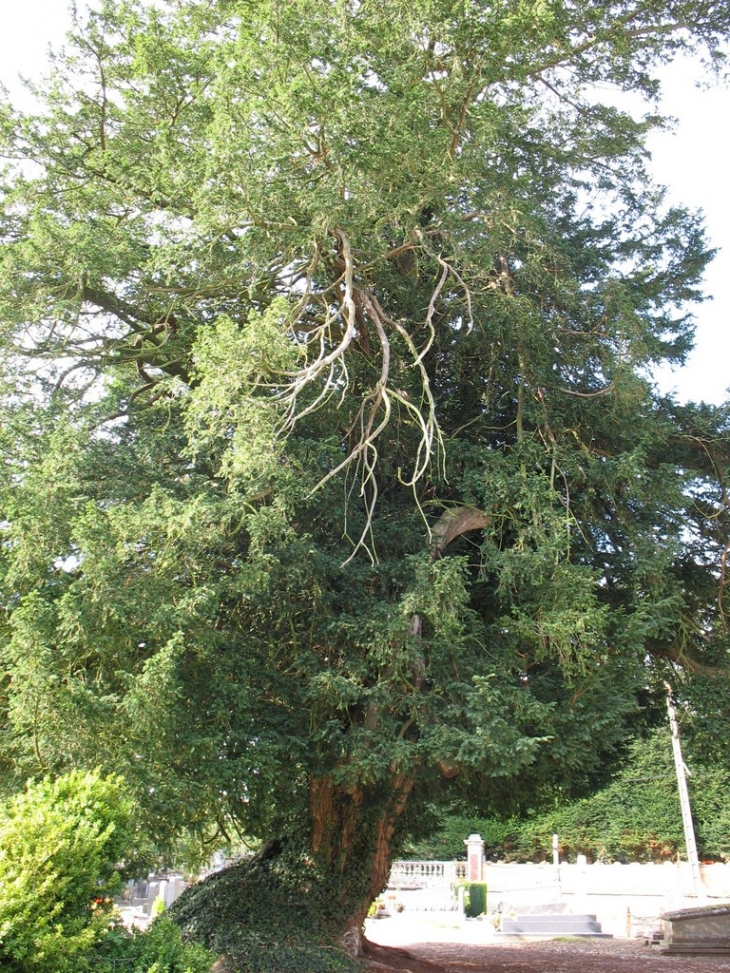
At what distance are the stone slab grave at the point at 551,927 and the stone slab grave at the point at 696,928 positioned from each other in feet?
10.9

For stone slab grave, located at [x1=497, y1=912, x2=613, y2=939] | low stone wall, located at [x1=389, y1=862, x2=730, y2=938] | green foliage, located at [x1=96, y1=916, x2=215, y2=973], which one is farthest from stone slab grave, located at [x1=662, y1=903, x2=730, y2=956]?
green foliage, located at [x1=96, y1=916, x2=215, y2=973]

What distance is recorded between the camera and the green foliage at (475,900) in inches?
859

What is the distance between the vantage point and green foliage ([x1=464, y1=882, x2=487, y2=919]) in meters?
21.8

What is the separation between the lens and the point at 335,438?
9727 mm

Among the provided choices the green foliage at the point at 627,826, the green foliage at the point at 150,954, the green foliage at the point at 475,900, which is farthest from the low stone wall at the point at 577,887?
the green foliage at the point at 150,954

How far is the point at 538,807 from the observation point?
43.5 ft

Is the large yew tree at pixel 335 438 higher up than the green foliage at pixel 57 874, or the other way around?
the large yew tree at pixel 335 438

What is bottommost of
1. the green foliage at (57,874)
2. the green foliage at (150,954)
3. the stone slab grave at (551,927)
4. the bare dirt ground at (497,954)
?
the bare dirt ground at (497,954)

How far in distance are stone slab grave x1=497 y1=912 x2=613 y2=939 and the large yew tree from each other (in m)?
7.54

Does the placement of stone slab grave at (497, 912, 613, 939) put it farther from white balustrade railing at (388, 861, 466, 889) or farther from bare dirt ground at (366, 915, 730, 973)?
white balustrade railing at (388, 861, 466, 889)

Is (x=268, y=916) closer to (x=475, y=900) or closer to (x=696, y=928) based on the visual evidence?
(x=696, y=928)

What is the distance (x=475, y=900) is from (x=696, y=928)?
7.94m

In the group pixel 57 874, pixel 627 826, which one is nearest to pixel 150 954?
pixel 57 874

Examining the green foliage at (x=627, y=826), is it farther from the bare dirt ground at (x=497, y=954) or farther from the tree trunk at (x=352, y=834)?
the tree trunk at (x=352, y=834)
